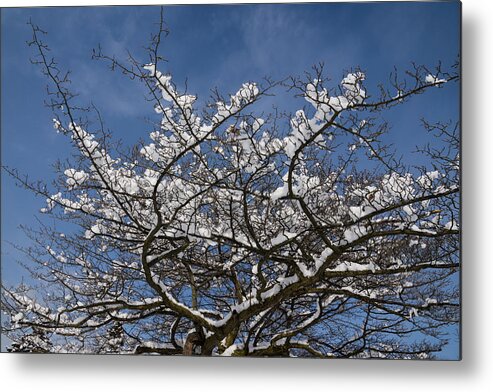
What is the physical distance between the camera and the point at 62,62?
238cm

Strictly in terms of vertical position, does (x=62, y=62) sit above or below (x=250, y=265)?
above

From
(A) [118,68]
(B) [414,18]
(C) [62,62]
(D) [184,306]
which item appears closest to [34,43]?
(C) [62,62]

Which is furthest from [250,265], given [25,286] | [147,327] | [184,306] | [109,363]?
[25,286]

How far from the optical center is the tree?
224cm

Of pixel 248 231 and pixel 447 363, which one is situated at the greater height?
pixel 248 231

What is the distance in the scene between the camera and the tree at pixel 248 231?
88.3 inches

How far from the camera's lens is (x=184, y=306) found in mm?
2402

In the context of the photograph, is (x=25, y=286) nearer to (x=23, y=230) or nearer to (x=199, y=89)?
(x=23, y=230)

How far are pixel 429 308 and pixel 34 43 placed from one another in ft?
5.57

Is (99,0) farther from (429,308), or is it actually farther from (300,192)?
(429,308)

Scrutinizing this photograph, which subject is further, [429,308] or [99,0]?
[99,0]

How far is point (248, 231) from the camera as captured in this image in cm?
235

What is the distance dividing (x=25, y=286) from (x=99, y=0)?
1.08m

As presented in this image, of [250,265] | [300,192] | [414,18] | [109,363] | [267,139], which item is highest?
[414,18]
